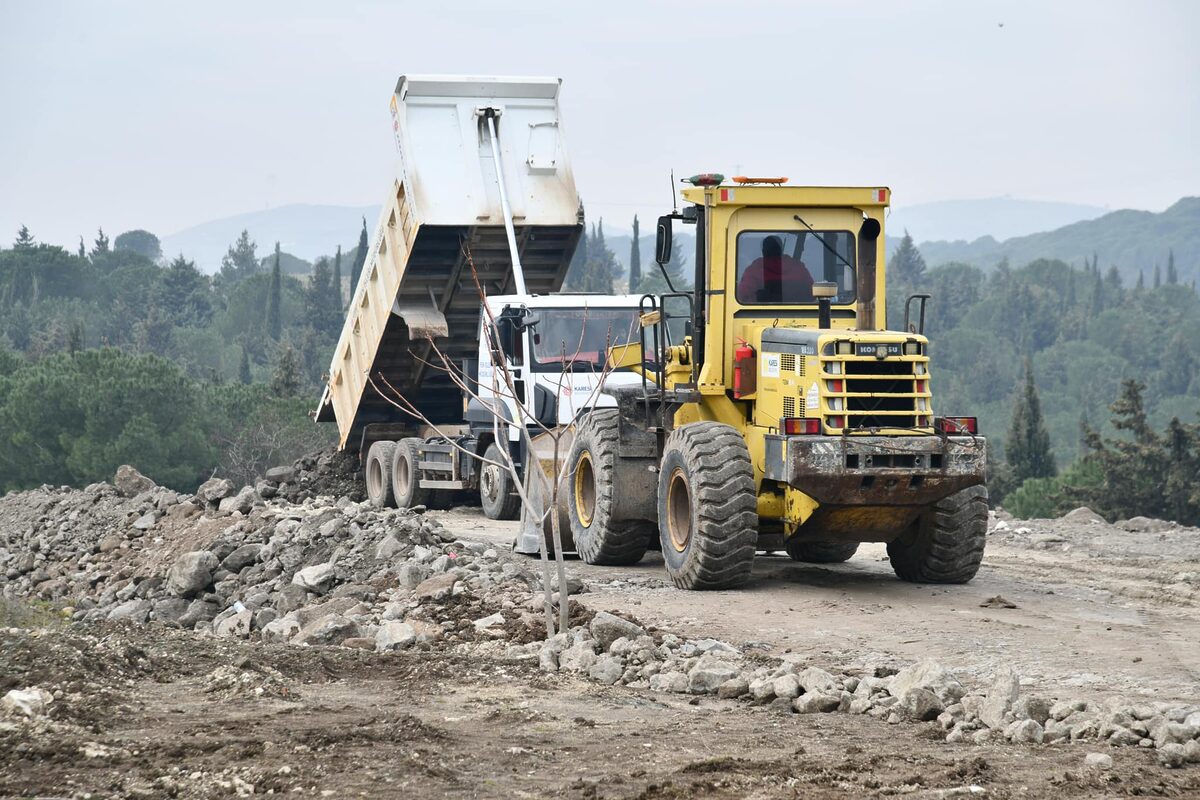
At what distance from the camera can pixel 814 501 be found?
11.2 meters

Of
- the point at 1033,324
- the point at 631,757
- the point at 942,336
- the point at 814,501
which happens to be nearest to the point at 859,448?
the point at 814,501

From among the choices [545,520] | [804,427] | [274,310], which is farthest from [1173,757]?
[274,310]

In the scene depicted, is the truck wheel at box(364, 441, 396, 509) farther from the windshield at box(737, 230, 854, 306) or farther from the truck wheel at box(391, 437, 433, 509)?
the windshield at box(737, 230, 854, 306)

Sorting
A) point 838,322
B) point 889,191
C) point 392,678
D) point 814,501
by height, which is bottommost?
point 392,678

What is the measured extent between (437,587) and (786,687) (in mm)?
4274

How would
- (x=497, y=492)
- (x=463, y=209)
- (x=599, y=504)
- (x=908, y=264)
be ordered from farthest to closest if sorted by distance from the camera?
(x=908, y=264)
(x=497, y=492)
(x=463, y=209)
(x=599, y=504)

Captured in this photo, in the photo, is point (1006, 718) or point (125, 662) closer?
point (1006, 718)

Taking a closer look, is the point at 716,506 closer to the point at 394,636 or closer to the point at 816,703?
the point at 394,636

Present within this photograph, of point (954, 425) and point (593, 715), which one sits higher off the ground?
point (954, 425)

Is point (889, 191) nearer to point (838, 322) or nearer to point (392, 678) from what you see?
point (838, 322)

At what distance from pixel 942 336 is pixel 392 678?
109916 millimetres

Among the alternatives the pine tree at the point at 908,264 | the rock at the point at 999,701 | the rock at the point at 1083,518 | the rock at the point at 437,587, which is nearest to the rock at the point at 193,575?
the rock at the point at 437,587

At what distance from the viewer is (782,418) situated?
1131cm

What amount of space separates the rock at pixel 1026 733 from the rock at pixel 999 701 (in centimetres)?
14
